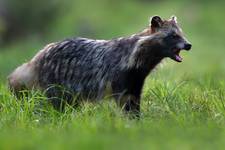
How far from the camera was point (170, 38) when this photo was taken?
9.59 m

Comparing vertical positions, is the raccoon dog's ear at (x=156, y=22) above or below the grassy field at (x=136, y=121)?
above

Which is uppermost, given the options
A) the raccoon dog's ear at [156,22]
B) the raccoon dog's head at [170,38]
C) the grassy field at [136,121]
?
the raccoon dog's ear at [156,22]

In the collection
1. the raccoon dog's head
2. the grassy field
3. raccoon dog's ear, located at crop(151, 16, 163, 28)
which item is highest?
raccoon dog's ear, located at crop(151, 16, 163, 28)

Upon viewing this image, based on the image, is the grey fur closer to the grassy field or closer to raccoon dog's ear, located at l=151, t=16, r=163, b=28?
raccoon dog's ear, located at l=151, t=16, r=163, b=28

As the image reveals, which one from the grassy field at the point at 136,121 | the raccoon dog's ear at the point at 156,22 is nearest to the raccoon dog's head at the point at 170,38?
the raccoon dog's ear at the point at 156,22

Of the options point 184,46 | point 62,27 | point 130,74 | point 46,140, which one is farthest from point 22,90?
point 62,27

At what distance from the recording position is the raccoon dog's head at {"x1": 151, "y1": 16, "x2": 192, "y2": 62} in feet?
31.4

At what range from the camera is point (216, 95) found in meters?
9.12

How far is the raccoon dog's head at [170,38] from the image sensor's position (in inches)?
376

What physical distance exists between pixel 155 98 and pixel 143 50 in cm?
55

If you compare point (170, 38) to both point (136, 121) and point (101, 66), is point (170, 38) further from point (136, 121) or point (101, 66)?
point (136, 121)

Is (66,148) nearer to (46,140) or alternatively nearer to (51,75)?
(46,140)

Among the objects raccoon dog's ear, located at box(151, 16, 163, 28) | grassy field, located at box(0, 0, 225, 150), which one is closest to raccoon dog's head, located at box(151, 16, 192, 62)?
raccoon dog's ear, located at box(151, 16, 163, 28)

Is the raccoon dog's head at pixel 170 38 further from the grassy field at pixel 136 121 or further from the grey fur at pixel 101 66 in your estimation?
the grassy field at pixel 136 121
